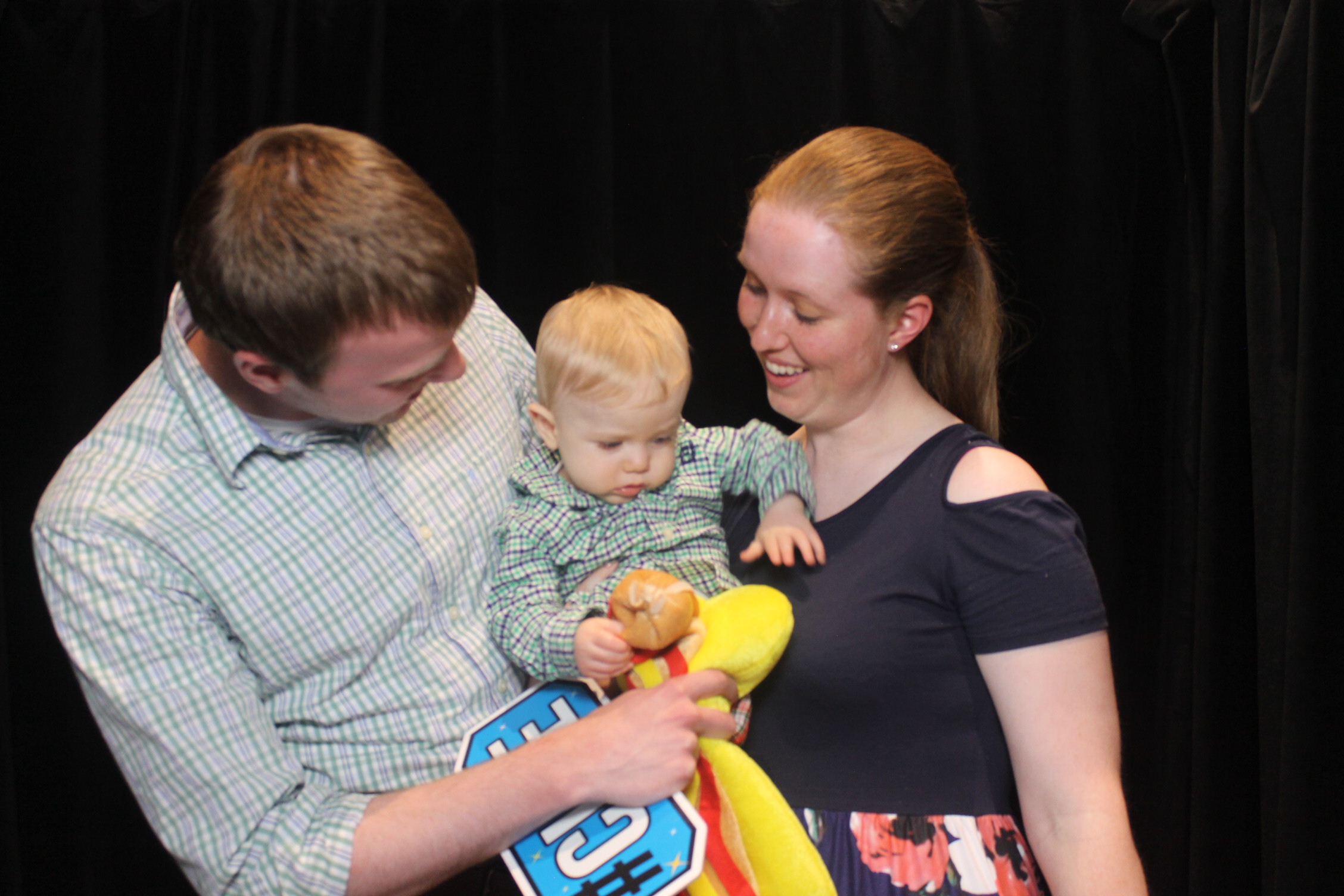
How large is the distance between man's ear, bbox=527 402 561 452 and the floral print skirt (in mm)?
728

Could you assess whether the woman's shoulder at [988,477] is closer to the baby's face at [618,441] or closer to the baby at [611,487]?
the baby at [611,487]

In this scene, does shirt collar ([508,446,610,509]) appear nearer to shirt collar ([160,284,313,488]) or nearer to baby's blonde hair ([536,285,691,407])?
baby's blonde hair ([536,285,691,407])

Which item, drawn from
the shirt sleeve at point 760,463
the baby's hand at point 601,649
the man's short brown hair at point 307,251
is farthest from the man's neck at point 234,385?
the shirt sleeve at point 760,463

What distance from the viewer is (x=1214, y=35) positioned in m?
2.39

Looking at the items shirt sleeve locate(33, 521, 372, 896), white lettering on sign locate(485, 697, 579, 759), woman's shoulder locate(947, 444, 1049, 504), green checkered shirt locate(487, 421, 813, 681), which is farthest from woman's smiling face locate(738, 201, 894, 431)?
shirt sleeve locate(33, 521, 372, 896)

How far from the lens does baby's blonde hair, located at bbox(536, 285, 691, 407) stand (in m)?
1.55

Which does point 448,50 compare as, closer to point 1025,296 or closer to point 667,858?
point 1025,296

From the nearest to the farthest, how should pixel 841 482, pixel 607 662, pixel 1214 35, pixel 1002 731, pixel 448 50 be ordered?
pixel 607 662, pixel 1002 731, pixel 841 482, pixel 1214 35, pixel 448 50

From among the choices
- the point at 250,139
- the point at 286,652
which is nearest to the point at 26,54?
the point at 250,139

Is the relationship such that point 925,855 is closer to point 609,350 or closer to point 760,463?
point 760,463

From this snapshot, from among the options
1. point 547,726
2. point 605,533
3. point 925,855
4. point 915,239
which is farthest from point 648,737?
point 915,239

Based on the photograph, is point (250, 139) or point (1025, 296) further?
point (1025, 296)

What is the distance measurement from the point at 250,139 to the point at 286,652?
0.70 metres

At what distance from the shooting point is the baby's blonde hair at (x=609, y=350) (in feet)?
5.09
